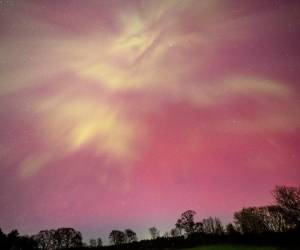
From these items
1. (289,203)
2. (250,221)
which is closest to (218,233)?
(250,221)

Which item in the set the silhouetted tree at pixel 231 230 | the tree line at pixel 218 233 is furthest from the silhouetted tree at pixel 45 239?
the silhouetted tree at pixel 231 230

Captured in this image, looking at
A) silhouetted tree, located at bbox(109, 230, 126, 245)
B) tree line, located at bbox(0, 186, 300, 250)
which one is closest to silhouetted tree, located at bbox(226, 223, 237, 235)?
tree line, located at bbox(0, 186, 300, 250)

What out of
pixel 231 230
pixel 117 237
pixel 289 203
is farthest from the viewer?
pixel 117 237

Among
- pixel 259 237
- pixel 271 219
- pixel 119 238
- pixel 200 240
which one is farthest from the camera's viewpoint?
pixel 119 238

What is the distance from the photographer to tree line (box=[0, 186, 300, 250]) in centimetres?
8632

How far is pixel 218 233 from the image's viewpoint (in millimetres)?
140125

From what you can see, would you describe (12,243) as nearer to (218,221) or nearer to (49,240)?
(49,240)

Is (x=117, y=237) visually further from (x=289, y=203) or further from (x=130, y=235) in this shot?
(x=289, y=203)

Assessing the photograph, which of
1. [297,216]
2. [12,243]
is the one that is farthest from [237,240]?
[12,243]

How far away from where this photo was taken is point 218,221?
188750 mm

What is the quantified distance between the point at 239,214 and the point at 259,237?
57.0m

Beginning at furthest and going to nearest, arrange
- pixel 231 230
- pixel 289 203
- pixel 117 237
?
pixel 117 237, pixel 231 230, pixel 289 203

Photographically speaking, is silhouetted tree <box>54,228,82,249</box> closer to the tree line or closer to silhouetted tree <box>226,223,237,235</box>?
the tree line

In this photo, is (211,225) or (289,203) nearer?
(289,203)
